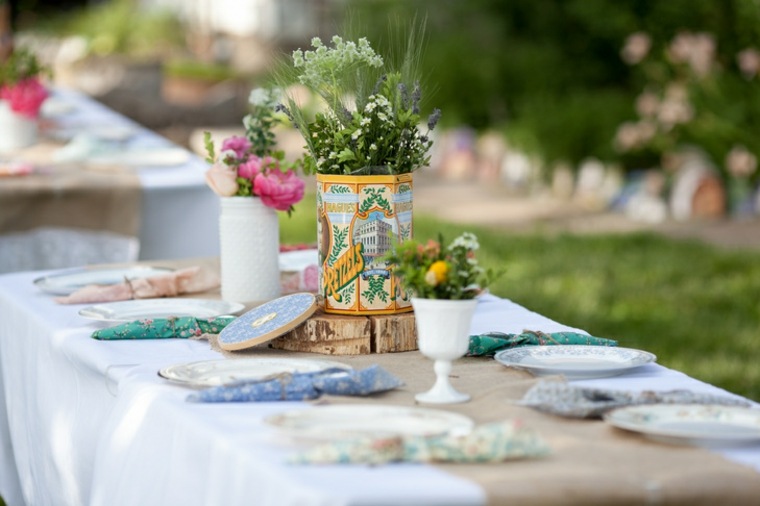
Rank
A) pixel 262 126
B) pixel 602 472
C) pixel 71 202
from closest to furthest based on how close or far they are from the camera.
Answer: pixel 602 472, pixel 262 126, pixel 71 202

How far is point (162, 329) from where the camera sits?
2.70m

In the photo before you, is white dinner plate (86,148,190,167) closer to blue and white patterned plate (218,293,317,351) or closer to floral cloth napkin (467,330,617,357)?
blue and white patterned plate (218,293,317,351)

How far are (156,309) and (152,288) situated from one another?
195 millimetres

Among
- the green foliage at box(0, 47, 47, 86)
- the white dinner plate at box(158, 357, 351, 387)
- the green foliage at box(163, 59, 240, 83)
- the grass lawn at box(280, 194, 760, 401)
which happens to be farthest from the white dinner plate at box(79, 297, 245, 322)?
the green foliage at box(163, 59, 240, 83)

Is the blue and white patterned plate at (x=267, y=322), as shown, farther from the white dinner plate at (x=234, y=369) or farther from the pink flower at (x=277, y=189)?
the pink flower at (x=277, y=189)

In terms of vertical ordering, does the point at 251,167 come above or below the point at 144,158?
above

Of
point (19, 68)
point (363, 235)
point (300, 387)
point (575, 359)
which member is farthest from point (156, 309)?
point (19, 68)

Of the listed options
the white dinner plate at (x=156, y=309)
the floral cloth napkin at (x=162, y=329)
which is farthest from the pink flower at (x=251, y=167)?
the floral cloth napkin at (x=162, y=329)

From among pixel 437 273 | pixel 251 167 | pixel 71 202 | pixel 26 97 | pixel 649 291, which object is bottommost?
pixel 649 291

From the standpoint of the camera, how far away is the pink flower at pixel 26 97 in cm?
562

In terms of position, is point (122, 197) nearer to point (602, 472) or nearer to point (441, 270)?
point (441, 270)

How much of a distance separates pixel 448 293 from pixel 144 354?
0.75 meters

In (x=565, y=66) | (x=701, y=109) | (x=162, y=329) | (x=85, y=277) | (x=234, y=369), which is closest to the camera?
(x=234, y=369)

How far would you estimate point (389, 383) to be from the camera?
2.22 metres
